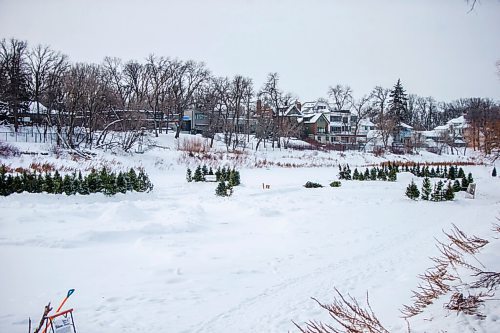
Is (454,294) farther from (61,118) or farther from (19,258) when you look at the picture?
(61,118)

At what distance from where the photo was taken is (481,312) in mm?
3516

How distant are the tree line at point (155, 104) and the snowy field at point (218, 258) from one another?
5094 millimetres

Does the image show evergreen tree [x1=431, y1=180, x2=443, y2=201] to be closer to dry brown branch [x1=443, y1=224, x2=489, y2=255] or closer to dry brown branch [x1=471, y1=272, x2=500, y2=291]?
dry brown branch [x1=443, y1=224, x2=489, y2=255]

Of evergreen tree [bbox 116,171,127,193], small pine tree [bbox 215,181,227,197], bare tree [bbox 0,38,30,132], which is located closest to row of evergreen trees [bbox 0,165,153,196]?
evergreen tree [bbox 116,171,127,193]

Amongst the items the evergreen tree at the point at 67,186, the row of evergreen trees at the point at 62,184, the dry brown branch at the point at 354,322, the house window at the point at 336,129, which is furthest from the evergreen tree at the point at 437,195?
the house window at the point at 336,129

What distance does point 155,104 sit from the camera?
56.3 m

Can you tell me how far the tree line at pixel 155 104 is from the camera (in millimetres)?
30719

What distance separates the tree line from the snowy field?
16.7 ft

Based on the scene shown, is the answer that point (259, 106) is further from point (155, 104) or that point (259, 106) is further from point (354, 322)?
point (354, 322)

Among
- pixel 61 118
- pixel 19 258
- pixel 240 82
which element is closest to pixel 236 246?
pixel 19 258

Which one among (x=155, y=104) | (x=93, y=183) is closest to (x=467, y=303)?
(x=93, y=183)

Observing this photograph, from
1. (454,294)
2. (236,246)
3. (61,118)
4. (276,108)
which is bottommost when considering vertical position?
(236,246)

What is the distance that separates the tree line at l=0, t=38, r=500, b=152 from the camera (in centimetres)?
3072

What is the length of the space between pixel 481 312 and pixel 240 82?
5607cm
